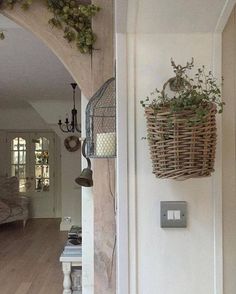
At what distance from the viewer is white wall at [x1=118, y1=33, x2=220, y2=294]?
4.91 feet

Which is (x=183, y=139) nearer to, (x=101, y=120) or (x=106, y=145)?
(x=106, y=145)

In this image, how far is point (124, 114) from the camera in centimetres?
151

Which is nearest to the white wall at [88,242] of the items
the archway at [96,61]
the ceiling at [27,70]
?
the archway at [96,61]

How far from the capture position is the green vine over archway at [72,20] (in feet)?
6.54

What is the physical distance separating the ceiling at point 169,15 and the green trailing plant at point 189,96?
15 centimetres

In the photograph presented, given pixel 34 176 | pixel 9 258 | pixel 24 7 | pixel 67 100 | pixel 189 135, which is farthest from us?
pixel 34 176

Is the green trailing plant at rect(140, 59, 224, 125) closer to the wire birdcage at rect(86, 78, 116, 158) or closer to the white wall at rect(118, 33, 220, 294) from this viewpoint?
the white wall at rect(118, 33, 220, 294)

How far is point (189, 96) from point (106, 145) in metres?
0.58

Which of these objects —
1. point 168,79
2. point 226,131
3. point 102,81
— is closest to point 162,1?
point 168,79

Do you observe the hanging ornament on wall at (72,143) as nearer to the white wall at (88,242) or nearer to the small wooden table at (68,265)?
the small wooden table at (68,265)

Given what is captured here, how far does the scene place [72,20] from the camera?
6.61 ft

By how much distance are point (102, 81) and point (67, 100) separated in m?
4.53

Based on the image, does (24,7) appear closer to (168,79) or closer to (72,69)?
(72,69)

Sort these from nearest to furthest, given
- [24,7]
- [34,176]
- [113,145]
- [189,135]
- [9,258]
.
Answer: [189,135] < [113,145] < [24,7] < [9,258] < [34,176]
